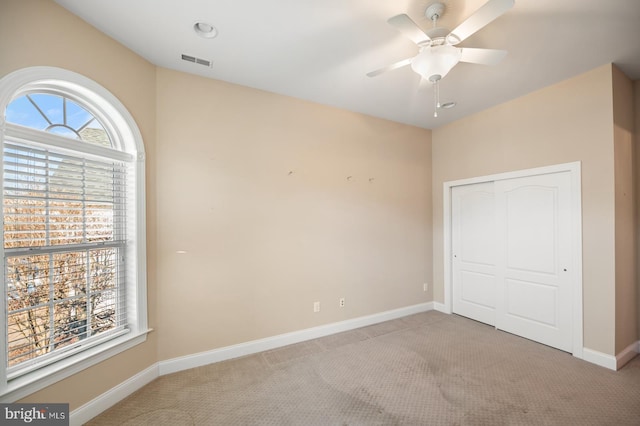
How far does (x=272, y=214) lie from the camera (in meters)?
3.02

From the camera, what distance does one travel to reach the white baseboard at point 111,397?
6.05 ft

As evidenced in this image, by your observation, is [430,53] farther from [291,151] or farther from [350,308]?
[350,308]

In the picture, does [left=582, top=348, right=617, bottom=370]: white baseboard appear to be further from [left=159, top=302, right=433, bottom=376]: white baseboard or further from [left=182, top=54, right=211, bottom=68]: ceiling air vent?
[left=182, top=54, right=211, bottom=68]: ceiling air vent

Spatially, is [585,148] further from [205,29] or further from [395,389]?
[205,29]

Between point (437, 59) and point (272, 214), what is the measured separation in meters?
2.11

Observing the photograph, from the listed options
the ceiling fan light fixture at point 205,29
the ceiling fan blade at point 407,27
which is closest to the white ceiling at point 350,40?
the ceiling fan light fixture at point 205,29

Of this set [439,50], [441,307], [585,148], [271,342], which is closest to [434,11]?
[439,50]

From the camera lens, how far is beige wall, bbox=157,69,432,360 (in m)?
2.55

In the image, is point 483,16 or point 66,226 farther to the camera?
point 66,226

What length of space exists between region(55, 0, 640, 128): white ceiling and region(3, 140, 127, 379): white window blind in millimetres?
1102

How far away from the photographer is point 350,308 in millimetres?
3516

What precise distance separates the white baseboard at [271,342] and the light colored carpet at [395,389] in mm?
73

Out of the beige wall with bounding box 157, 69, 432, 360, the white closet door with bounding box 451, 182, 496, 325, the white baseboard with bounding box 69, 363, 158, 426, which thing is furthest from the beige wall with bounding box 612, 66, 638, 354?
the white baseboard with bounding box 69, 363, 158, 426

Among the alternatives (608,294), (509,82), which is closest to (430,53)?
(509,82)
